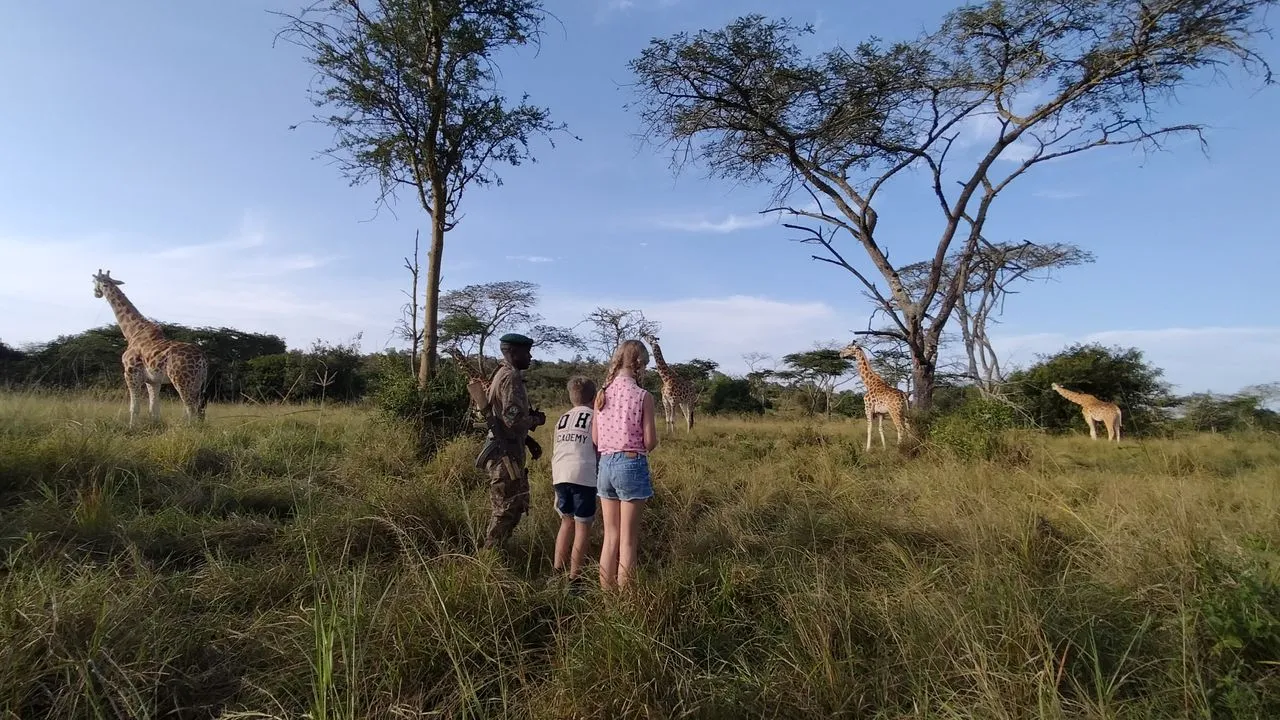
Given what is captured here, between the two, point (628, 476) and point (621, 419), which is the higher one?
point (621, 419)

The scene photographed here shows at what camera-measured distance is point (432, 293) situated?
9.21m

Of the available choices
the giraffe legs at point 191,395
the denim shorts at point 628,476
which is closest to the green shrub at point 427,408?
the giraffe legs at point 191,395

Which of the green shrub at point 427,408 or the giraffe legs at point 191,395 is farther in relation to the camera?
the giraffe legs at point 191,395

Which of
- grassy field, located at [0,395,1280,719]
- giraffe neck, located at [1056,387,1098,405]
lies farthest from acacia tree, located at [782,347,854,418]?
grassy field, located at [0,395,1280,719]

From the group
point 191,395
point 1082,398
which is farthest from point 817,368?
point 191,395

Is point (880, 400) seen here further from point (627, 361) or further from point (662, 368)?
point (627, 361)

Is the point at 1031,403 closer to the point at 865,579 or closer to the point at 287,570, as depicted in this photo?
the point at 865,579

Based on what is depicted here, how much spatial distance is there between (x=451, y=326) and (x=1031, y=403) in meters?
21.2

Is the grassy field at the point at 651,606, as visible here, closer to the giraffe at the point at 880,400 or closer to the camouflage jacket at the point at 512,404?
the camouflage jacket at the point at 512,404

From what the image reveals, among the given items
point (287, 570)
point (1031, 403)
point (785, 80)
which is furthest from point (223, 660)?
point (1031, 403)

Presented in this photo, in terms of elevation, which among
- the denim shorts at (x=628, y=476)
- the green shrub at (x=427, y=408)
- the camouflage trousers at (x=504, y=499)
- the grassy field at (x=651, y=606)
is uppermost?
the green shrub at (x=427, y=408)

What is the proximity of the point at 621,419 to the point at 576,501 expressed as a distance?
2.08ft

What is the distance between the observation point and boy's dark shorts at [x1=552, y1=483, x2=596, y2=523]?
3.88m

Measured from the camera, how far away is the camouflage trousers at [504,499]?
166 inches
